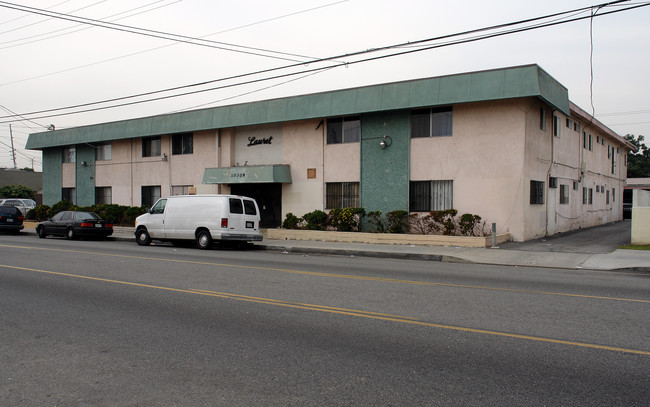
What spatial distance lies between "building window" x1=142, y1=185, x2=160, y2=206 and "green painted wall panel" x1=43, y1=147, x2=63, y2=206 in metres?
9.10

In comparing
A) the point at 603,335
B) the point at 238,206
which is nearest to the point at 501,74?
the point at 238,206

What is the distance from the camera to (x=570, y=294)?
873 cm

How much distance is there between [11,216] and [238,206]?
1646 cm

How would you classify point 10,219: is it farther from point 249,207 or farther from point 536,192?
point 536,192

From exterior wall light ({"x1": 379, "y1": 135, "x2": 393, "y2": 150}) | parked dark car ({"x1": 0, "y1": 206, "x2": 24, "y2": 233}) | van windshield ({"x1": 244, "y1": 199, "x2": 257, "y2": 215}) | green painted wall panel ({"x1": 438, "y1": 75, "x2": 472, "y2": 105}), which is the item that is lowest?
parked dark car ({"x1": 0, "y1": 206, "x2": 24, "y2": 233})

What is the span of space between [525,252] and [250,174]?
13.5m

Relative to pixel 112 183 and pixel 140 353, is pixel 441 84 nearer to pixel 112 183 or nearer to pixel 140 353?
pixel 140 353

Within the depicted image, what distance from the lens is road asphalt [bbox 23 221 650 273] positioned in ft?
44.0

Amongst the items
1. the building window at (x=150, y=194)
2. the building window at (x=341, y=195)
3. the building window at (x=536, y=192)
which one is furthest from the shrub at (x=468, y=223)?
the building window at (x=150, y=194)

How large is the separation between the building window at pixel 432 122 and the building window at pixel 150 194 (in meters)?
17.1

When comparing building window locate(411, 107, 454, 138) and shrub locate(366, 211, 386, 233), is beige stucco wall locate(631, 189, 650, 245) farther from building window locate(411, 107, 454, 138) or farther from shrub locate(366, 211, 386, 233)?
shrub locate(366, 211, 386, 233)

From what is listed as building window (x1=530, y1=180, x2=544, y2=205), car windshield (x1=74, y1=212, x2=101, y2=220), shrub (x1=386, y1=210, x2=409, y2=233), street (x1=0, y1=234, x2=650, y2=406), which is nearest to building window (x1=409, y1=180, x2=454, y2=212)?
shrub (x1=386, y1=210, x2=409, y2=233)

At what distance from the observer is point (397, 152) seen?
20.6 meters

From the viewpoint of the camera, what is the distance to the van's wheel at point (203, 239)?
18234 millimetres
